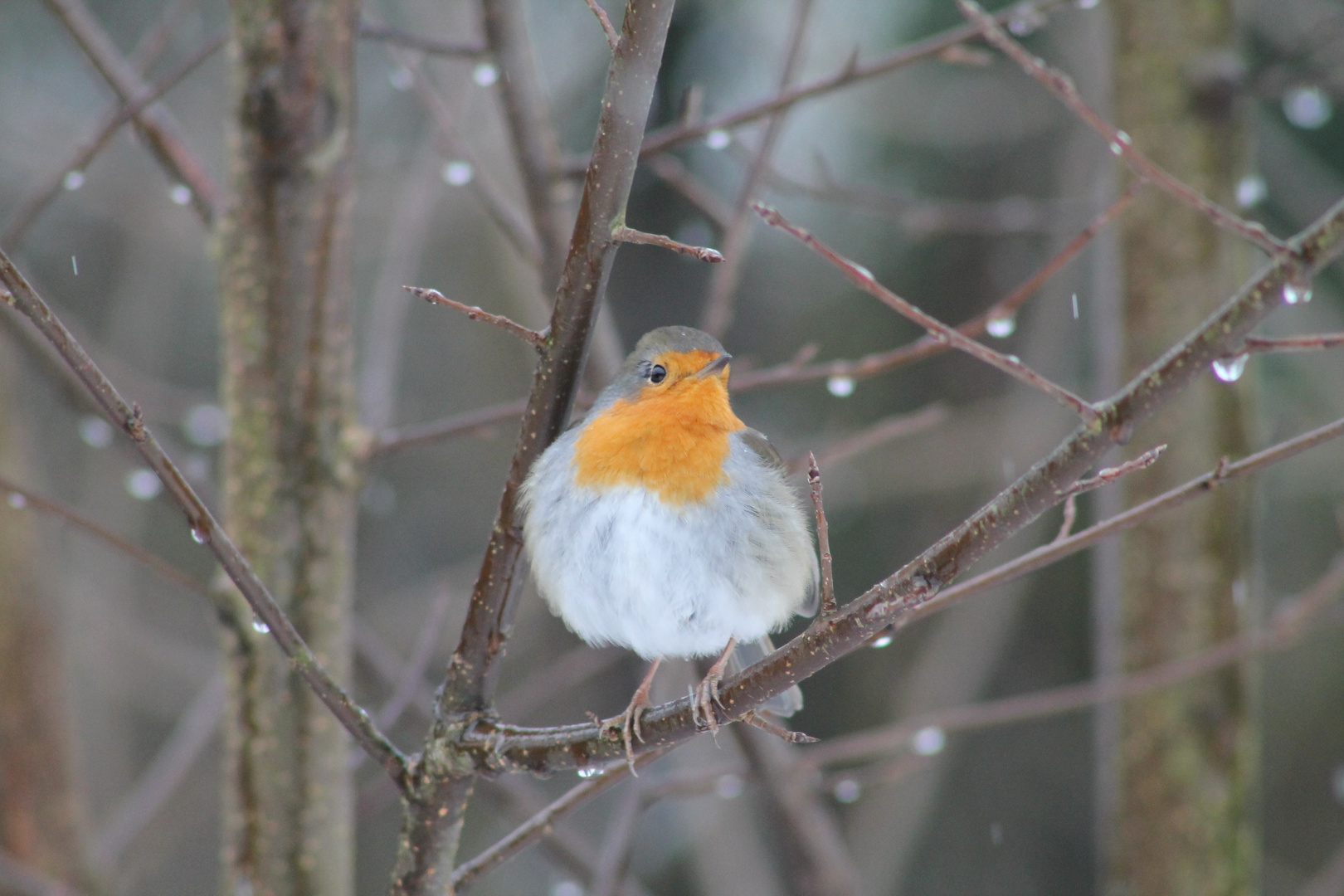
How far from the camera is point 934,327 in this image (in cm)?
153

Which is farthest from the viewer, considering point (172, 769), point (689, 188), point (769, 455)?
point (689, 188)

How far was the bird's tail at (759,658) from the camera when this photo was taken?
2457 millimetres

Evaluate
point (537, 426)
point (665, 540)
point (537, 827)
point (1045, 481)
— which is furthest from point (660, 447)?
point (1045, 481)

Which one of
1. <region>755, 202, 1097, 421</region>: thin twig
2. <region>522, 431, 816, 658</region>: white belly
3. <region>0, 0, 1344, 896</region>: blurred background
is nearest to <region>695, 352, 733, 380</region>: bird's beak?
<region>522, 431, 816, 658</region>: white belly

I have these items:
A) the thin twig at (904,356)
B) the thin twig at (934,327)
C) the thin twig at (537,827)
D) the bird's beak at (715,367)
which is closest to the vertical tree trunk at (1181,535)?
the thin twig at (904,356)

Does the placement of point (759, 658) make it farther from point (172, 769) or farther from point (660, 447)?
point (172, 769)

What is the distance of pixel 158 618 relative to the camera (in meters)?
8.37

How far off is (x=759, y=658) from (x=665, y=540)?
33 cm

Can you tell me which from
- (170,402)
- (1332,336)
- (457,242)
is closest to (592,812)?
(457,242)

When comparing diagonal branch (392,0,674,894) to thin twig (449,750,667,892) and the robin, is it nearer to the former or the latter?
thin twig (449,750,667,892)

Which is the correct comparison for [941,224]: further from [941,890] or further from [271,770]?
[941,890]

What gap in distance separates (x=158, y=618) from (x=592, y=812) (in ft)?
10.9

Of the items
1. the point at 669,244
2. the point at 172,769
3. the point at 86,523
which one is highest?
the point at 172,769

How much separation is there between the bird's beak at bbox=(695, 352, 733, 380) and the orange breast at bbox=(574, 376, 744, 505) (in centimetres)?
5
